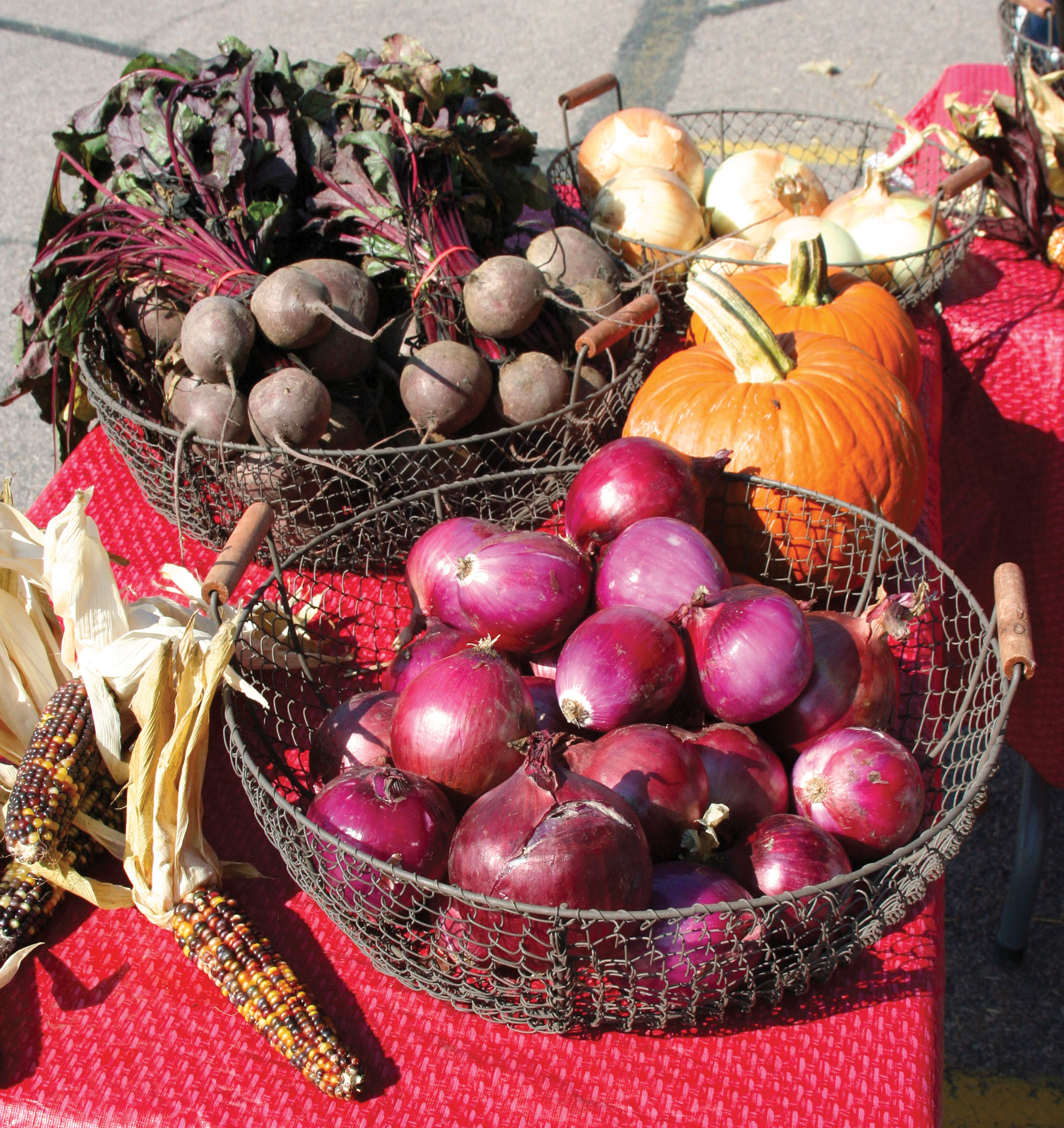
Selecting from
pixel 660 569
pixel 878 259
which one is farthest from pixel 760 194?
pixel 660 569

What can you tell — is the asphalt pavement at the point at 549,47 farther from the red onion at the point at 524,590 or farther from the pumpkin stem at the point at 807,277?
the red onion at the point at 524,590

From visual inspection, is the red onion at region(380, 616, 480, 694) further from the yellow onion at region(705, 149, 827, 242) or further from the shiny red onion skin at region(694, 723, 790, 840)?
the yellow onion at region(705, 149, 827, 242)

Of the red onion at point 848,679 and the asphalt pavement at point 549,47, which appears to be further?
the asphalt pavement at point 549,47

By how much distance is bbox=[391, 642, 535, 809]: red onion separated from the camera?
32.4 inches

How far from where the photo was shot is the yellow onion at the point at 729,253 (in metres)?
1.82

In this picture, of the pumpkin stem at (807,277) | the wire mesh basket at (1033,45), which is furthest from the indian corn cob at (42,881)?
the wire mesh basket at (1033,45)

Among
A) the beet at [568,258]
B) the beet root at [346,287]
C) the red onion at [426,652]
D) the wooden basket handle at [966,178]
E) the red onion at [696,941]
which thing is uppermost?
the beet root at [346,287]

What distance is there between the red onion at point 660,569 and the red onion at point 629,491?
59mm

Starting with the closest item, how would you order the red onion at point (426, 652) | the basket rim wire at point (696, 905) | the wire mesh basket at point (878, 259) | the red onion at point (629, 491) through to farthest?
1. the basket rim wire at point (696, 905)
2. the red onion at point (426, 652)
3. the red onion at point (629, 491)
4. the wire mesh basket at point (878, 259)

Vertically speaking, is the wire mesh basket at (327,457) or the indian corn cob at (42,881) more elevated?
the wire mesh basket at (327,457)

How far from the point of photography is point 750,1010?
2.73 feet

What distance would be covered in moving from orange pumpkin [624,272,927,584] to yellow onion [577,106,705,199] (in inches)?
35.0

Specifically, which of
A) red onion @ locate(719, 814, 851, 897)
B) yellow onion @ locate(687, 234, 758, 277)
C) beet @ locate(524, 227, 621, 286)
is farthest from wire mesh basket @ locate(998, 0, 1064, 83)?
red onion @ locate(719, 814, 851, 897)

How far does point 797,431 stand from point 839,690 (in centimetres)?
50
